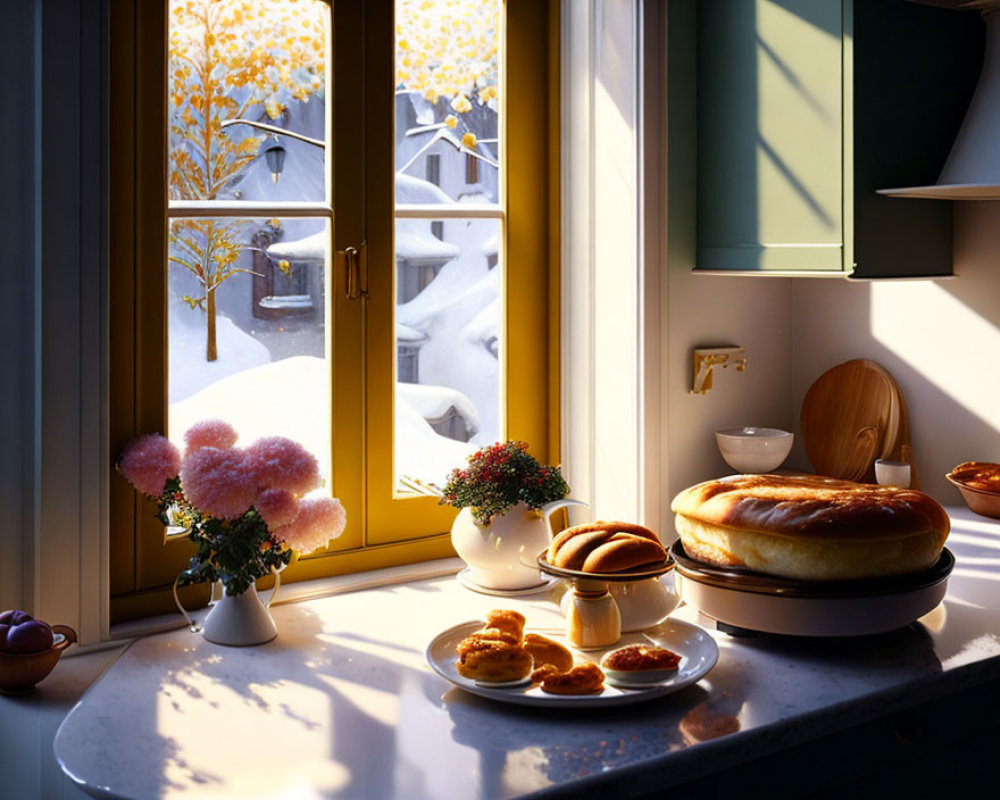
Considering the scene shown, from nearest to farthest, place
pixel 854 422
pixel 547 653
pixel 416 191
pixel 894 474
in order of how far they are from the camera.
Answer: pixel 547 653 → pixel 416 191 → pixel 894 474 → pixel 854 422

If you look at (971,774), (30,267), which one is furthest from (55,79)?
(971,774)

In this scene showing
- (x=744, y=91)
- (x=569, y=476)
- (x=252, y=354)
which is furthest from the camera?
(x=569, y=476)

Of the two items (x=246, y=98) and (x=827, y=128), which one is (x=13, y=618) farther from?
(x=827, y=128)

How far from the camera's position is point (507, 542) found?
1895 mm

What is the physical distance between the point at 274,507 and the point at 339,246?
56 centimetres

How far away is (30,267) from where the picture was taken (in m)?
1.60

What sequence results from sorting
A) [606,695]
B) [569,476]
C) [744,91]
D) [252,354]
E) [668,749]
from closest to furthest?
1. [668,749]
2. [606,695]
3. [252,354]
4. [744,91]
5. [569,476]

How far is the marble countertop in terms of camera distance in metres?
1.26

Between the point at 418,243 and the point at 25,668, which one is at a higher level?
the point at 418,243

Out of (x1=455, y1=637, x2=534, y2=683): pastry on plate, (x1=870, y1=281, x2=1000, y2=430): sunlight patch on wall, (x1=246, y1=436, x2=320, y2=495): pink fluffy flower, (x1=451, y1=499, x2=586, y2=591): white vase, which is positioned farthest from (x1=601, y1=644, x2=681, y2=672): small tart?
(x1=870, y1=281, x2=1000, y2=430): sunlight patch on wall

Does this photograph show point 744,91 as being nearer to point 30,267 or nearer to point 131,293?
point 131,293

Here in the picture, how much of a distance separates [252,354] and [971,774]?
131cm

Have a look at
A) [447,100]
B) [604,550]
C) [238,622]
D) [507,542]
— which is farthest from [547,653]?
[447,100]

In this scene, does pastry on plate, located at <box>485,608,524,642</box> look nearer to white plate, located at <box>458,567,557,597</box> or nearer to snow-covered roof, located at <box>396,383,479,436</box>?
white plate, located at <box>458,567,557,597</box>
